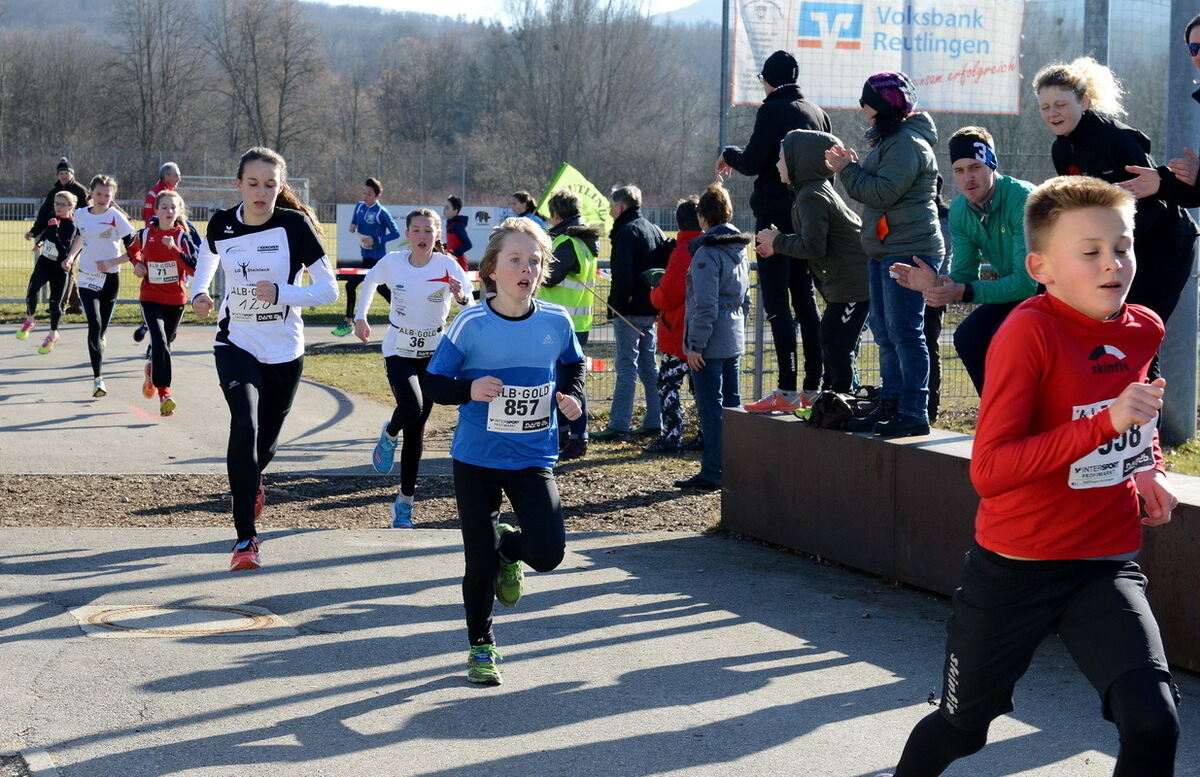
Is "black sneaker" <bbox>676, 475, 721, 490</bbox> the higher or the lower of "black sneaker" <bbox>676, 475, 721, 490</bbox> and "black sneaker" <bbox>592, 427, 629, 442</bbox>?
the higher

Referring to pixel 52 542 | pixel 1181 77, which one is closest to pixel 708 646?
pixel 52 542

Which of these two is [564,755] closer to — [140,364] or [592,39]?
[140,364]

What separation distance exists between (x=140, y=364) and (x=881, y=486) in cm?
1249

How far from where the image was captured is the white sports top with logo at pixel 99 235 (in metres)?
15.0

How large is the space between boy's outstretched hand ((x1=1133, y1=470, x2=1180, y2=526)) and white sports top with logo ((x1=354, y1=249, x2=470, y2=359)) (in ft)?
19.0

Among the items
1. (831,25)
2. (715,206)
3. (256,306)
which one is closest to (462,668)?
(256,306)

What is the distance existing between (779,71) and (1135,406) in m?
7.43

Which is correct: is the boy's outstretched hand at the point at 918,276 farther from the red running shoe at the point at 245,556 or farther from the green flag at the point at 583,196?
the green flag at the point at 583,196

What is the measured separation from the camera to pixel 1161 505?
3818 mm

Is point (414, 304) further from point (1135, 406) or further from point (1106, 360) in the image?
point (1135, 406)

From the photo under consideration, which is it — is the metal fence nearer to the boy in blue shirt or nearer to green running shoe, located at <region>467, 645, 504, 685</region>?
the boy in blue shirt

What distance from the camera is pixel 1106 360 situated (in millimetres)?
3752

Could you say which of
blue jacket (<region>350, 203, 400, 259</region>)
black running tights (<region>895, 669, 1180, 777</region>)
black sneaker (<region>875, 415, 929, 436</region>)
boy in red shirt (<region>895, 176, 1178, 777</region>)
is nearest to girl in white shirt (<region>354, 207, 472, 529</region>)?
black sneaker (<region>875, 415, 929, 436</region>)

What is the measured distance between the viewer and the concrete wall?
6.02m
